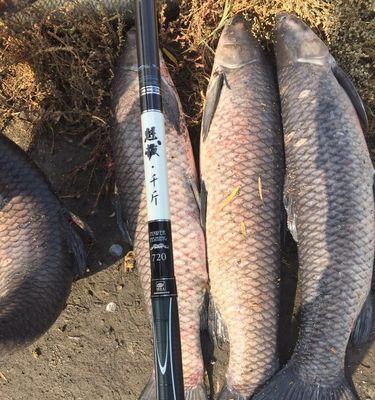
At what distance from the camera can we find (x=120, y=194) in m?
3.47

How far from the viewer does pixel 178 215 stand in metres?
3.37

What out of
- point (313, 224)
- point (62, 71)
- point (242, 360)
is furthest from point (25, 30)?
point (242, 360)

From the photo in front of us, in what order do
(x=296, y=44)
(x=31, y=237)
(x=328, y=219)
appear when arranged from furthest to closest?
1. (x=296, y=44)
2. (x=31, y=237)
3. (x=328, y=219)

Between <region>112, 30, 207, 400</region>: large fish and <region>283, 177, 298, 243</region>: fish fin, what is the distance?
56cm

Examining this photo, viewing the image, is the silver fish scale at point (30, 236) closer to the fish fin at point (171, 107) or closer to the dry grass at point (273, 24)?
the fish fin at point (171, 107)

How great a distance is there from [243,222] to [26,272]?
1364mm

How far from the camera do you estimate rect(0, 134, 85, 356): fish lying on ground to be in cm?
323

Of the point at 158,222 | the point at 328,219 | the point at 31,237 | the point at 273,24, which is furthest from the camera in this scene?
the point at 273,24

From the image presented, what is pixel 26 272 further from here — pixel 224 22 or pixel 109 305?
pixel 224 22

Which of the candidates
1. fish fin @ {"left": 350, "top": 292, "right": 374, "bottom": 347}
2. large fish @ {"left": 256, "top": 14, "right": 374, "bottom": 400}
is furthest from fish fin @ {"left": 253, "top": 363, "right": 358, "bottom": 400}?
fish fin @ {"left": 350, "top": 292, "right": 374, "bottom": 347}

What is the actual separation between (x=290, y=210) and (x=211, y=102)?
85 centimetres

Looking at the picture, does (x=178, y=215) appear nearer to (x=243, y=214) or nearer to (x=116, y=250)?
(x=243, y=214)

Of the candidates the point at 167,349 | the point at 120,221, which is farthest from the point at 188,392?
the point at 120,221

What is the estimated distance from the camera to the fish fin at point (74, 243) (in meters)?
3.41
